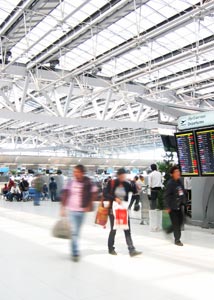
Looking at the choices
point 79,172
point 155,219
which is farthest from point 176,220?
→ point 79,172

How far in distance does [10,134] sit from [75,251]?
35.4 metres

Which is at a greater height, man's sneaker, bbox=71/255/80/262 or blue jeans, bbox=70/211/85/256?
blue jeans, bbox=70/211/85/256

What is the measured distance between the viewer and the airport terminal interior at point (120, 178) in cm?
577

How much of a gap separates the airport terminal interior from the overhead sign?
1.1 inches

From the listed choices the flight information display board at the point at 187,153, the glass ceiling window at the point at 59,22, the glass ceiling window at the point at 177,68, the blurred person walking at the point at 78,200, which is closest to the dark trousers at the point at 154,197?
the flight information display board at the point at 187,153

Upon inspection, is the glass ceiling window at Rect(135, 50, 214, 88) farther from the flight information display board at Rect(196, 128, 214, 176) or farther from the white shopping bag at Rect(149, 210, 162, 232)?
the white shopping bag at Rect(149, 210, 162, 232)

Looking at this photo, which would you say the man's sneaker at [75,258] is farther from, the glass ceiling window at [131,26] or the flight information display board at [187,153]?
the glass ceiling window at [131,26]

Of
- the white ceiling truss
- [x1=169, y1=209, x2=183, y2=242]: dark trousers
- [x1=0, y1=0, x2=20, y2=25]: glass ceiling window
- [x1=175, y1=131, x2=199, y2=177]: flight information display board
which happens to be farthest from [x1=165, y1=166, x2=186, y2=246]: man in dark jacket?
[x1=0, y1=0, x2=20, y2=25]: glass ceiling window

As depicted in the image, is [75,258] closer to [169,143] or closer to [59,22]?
[169,143]

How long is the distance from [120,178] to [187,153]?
4176 mm

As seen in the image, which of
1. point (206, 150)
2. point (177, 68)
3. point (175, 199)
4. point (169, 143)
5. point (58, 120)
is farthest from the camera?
point (58, 120)

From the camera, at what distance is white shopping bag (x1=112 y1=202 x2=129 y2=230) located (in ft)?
22.8

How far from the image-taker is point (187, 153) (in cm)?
1061

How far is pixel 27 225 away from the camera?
12.0 m
